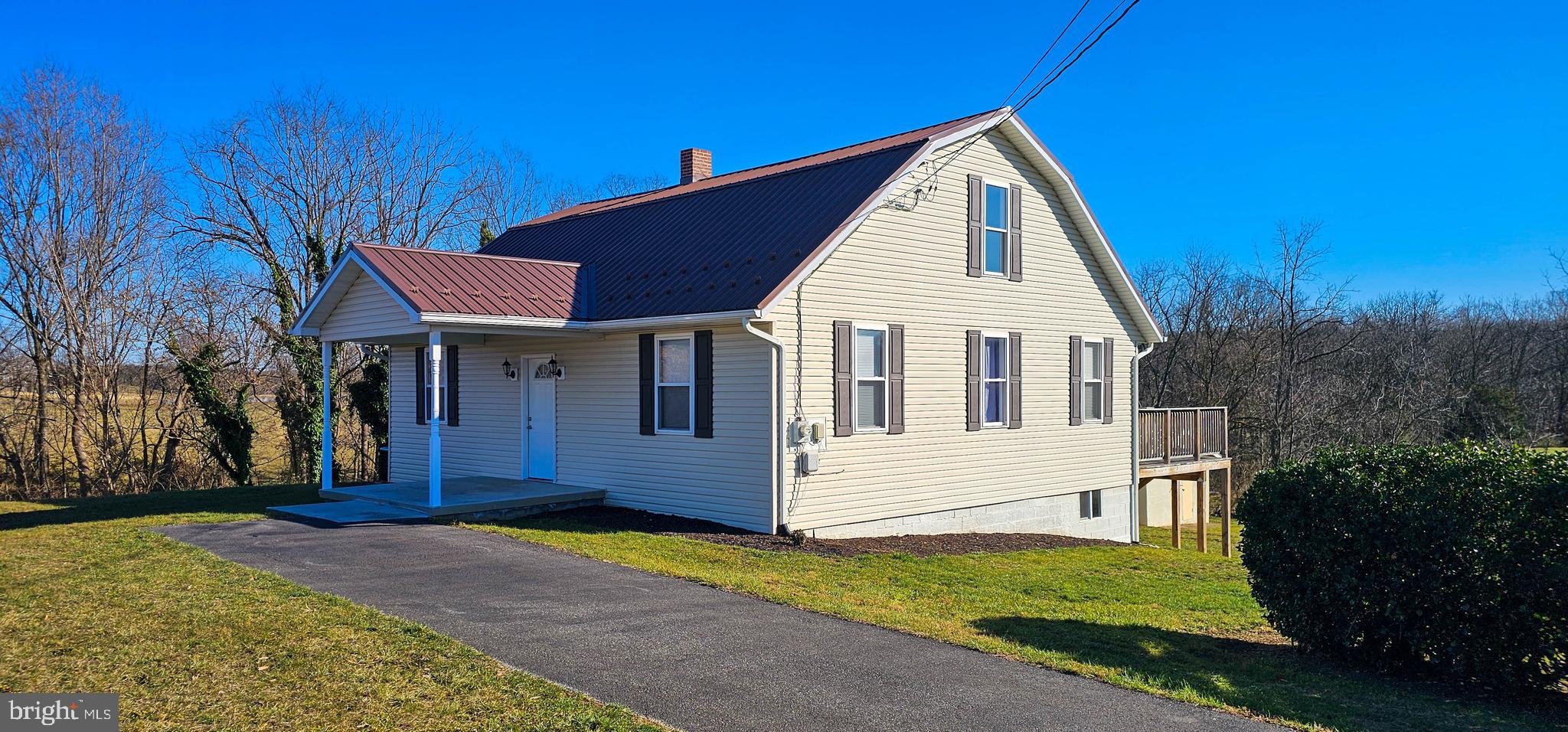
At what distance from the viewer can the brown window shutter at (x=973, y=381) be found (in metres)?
15.4

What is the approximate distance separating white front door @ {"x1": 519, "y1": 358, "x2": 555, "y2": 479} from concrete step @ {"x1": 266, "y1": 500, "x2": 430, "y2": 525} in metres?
2.33

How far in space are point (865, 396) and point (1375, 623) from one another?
25.4 feet

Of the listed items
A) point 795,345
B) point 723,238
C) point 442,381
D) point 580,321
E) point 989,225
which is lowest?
point 442,381

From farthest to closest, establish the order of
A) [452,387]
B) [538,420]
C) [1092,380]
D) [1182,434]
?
[1182,434] < [1092,380] < [452,387] < [538,420]

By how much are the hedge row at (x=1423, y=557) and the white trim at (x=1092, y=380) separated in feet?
33.4

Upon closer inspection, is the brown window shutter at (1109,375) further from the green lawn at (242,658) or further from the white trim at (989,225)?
the green lawn at (242,658)

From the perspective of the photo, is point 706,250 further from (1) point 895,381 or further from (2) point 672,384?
(1) point 895,381

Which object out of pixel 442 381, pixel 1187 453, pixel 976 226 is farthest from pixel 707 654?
pixel 1187 453

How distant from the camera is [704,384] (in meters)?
13.4

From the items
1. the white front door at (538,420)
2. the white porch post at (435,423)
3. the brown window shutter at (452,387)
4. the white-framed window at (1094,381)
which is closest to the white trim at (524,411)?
the white front door at (538,420)

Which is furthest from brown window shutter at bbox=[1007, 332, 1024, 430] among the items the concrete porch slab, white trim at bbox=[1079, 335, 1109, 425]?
the concrete porch slab

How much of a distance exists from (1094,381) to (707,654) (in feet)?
42.9

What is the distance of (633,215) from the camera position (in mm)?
17578

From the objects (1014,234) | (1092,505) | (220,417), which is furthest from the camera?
(220,417)
